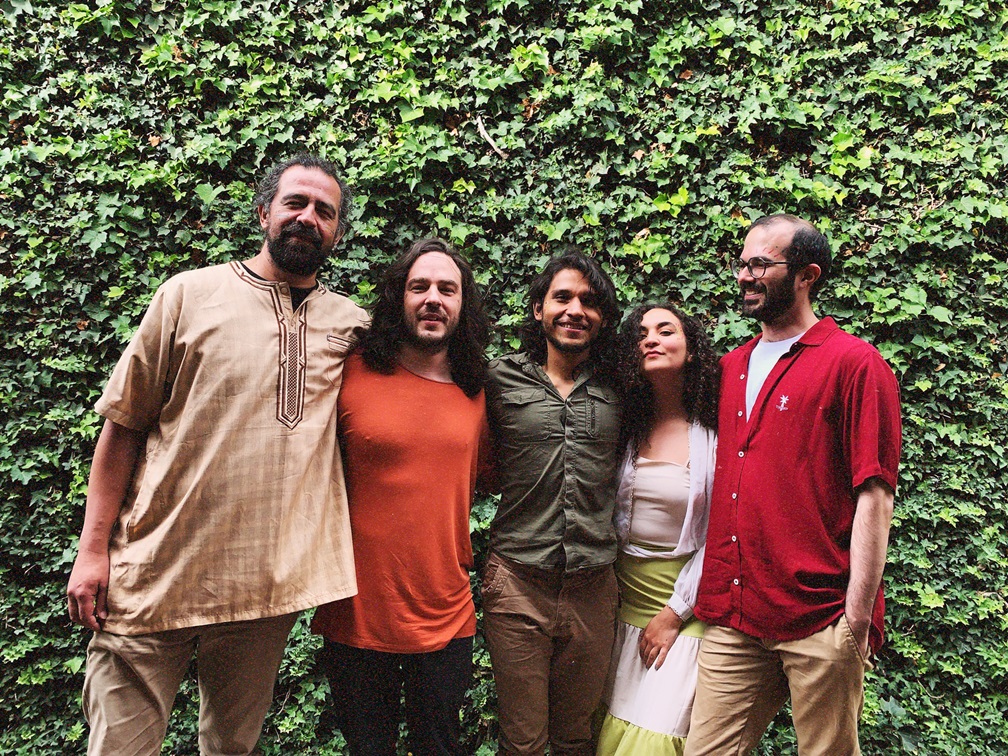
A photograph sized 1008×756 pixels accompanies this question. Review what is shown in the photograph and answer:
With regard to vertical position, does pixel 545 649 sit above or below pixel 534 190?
below

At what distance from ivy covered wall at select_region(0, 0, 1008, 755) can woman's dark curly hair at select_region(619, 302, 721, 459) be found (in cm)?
72

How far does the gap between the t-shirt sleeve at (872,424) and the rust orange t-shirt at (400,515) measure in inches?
55.3

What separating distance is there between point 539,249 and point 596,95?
93 centimetres

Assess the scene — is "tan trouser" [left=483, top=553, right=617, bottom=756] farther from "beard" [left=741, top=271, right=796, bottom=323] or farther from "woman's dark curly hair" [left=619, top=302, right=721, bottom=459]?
"beard" [left=741, top=271, right=796, bottom=323]

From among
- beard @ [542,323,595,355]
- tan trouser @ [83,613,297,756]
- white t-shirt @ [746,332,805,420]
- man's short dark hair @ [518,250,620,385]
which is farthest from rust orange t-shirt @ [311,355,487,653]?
white t-shirt @ [746,332,805,420]

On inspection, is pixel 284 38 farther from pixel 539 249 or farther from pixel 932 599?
pixel 932 599

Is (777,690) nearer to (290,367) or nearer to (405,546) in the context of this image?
(405,546)

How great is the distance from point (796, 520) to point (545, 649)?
1.10 meters

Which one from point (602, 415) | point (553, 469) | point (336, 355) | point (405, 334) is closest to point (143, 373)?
point (336, 355)

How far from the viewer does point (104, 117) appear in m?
3.33

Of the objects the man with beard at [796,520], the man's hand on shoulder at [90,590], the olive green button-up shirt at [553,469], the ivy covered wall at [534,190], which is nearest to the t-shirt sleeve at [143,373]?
the man's hand on shoulder at [90,590]

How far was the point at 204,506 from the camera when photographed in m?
2.01

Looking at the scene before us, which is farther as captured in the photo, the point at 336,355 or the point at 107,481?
the point at 336,355

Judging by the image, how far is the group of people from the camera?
2.03 metres
